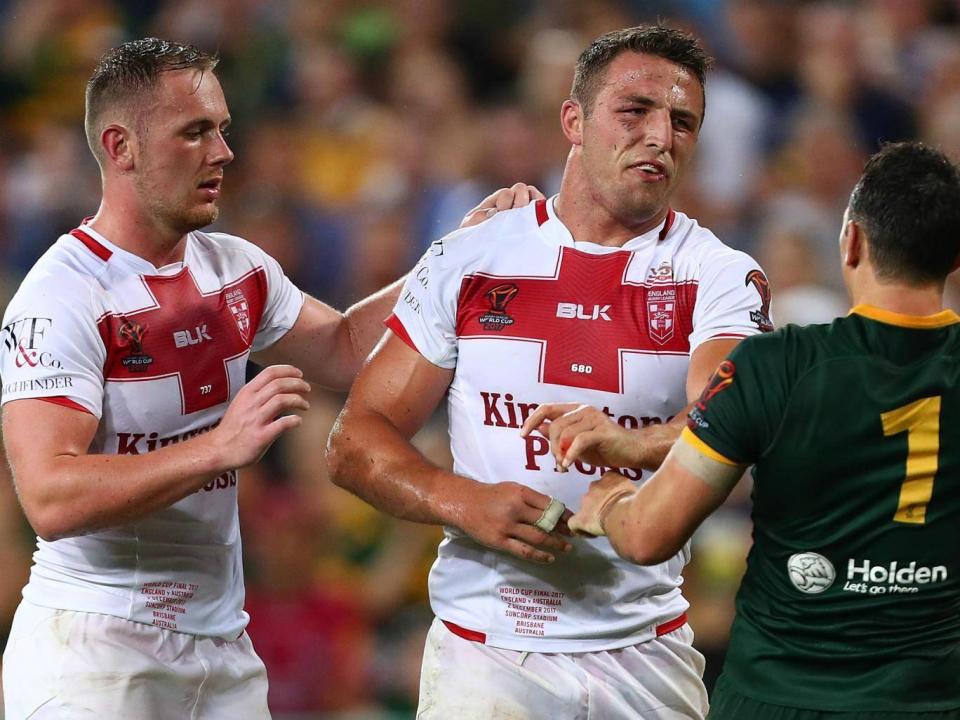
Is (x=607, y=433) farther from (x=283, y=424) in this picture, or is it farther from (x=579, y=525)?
(x=283, y=424)

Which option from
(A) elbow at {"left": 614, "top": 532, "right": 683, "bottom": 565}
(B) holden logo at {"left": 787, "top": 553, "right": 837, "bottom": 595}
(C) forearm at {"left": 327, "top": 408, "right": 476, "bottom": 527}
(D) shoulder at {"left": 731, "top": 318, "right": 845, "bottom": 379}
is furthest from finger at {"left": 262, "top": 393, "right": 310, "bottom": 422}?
(B) holden logo at {"left": 787, "top": 553, "right": 837, "bottom": 595}

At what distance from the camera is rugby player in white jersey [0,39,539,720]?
354cm

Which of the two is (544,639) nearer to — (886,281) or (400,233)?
(886,281)

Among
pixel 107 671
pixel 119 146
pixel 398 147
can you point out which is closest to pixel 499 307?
pixel 119 146

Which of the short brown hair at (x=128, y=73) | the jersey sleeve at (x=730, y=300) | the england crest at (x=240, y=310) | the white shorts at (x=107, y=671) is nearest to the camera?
the jersey sleeve at (x=730, y=300)

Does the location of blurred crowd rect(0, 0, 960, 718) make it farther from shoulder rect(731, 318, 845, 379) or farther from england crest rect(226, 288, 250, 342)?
shoulder rect(731, 318, 845, 379)

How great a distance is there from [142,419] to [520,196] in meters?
1.31

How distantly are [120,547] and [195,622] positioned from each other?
0.31m

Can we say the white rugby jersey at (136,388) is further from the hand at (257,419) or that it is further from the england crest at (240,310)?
the hand at (257,419)

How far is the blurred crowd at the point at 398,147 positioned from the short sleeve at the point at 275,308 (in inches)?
108

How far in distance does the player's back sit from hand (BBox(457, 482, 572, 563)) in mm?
608

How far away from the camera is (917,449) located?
296cm

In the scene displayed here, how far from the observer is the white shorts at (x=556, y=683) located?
3.64m

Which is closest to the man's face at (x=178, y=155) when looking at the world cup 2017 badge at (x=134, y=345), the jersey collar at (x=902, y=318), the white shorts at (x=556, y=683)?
the world cup 2017 badge at (x=134, y=345)
